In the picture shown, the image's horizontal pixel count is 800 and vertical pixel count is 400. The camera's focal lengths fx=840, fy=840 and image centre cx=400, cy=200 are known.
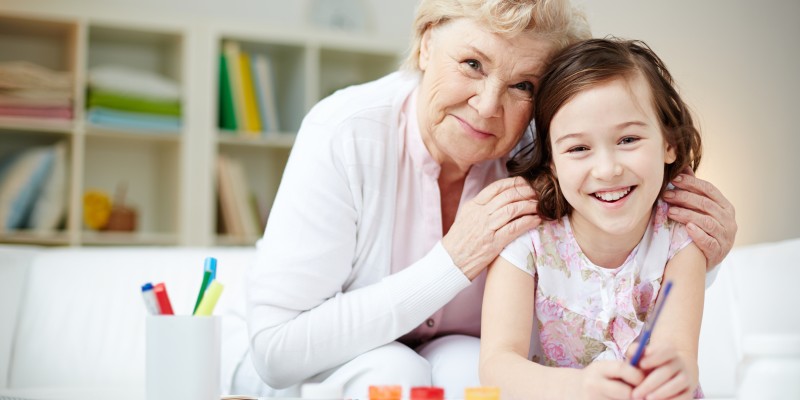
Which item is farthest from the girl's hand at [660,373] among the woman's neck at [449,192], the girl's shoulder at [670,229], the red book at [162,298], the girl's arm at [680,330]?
the woman's neck at [449,192]

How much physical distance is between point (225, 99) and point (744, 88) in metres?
1.88

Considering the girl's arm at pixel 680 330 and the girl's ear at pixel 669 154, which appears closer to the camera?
the girl's arm at pixel 680 330

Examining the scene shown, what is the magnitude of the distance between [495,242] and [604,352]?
249 millimetres

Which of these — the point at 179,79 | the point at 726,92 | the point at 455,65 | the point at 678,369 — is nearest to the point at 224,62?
the point at 179,79

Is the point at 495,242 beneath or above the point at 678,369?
above

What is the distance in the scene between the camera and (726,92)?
8.36 feet

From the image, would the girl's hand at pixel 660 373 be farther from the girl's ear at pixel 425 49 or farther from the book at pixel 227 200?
the book at pixel 227 200

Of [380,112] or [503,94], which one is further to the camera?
[380,112]

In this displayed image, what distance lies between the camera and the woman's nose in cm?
135

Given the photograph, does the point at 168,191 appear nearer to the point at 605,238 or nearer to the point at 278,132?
the point at 278,132

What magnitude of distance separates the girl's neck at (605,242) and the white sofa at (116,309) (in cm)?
70

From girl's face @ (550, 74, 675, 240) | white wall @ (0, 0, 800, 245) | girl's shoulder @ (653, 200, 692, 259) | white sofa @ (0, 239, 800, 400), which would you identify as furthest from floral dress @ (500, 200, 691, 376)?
white wall @ (0, 0, 800, 245)

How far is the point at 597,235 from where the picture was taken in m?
1.36

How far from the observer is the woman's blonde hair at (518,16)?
1.32m
